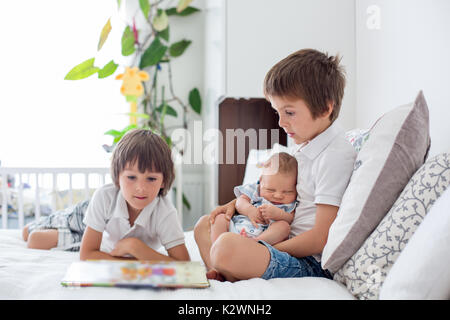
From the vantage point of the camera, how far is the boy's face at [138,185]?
3.33ft

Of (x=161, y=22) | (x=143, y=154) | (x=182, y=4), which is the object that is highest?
(x=182, y=4)

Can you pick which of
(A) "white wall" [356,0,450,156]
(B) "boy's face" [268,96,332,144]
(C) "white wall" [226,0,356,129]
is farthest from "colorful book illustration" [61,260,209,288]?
(C) "white wall" [226,0,356,129]

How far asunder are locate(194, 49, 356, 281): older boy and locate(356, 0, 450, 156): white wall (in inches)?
11.0

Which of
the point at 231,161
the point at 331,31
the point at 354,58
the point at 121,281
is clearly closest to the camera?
the point at 121,281

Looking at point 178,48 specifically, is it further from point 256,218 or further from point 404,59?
point 256,218

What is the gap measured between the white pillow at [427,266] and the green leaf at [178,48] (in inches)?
86.2

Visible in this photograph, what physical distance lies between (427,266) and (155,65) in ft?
7.35

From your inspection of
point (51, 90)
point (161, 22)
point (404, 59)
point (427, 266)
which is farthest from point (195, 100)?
point (427, 266)

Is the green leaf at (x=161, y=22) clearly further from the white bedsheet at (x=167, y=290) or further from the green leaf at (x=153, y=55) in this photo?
the white bedsheet at (x=167, y=290)

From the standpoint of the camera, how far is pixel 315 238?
813 millimetres
